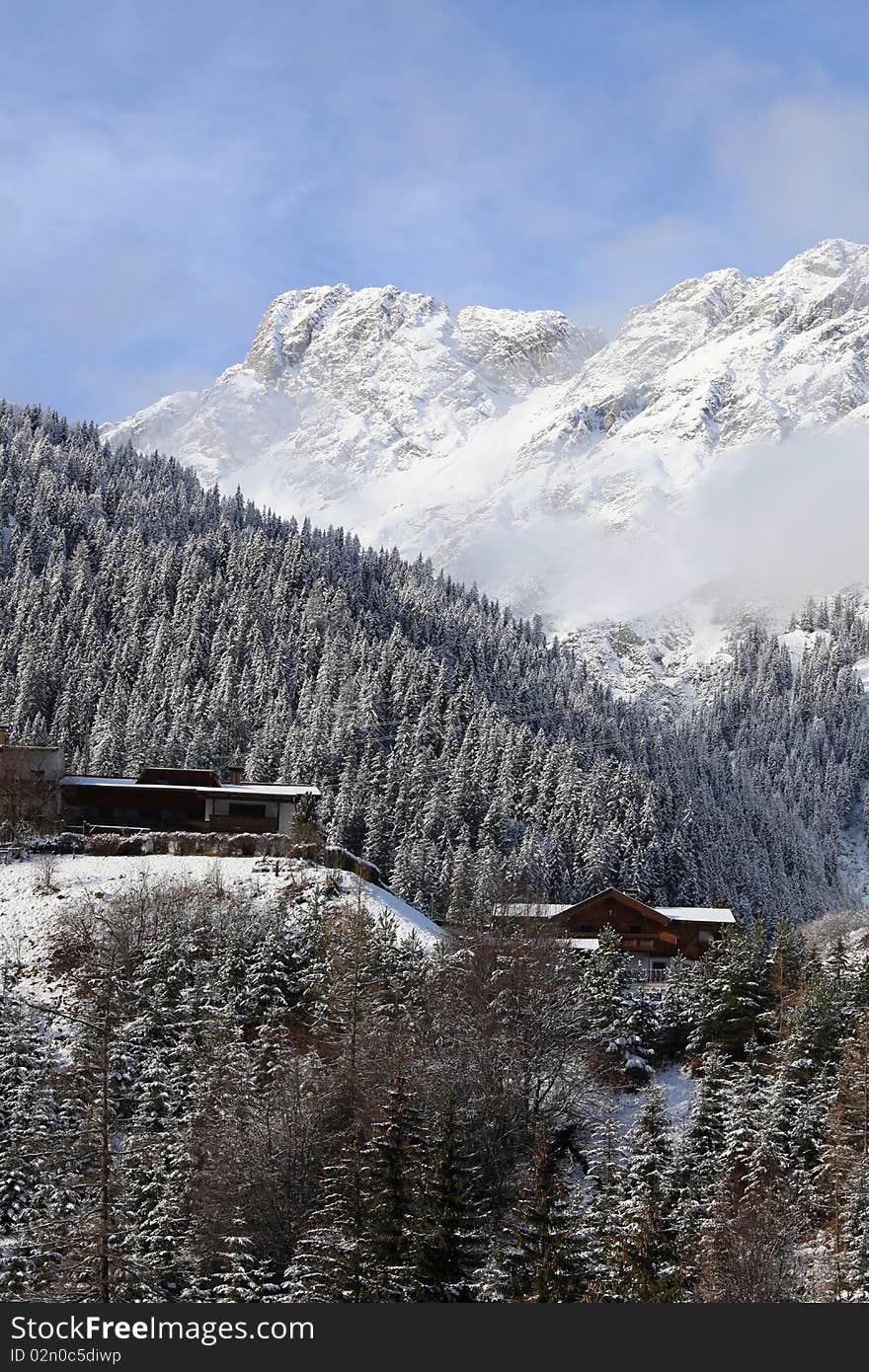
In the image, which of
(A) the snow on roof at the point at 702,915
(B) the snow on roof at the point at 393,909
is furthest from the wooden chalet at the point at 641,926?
(B) the snow on roof at the point at 393,909

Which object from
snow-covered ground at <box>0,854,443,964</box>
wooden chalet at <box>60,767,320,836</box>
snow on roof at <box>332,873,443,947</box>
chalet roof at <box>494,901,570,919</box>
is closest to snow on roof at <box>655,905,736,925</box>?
chalet roof at <box>494,901,570,919</box>

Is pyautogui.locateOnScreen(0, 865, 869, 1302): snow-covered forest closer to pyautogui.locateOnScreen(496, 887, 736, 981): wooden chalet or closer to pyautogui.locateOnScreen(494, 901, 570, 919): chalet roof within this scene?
pyautogui.locateOnScreen(494, 901, 570, 919): chalet roof

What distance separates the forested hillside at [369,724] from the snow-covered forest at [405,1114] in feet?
88.7

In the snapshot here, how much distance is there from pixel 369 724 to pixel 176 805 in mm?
44229

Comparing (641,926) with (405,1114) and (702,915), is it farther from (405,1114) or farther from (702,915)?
(405,1114)

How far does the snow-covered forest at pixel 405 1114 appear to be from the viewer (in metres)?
42.1

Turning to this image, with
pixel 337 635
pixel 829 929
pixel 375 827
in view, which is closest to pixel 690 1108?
pixel 375 827

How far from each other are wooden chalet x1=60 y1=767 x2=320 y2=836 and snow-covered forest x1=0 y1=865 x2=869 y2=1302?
49.2 ft

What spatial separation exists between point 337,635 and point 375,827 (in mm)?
55816

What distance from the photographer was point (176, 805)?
313 feet

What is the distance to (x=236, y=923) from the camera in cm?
7244

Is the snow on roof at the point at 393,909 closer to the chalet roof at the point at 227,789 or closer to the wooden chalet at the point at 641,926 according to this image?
the wooden chalet at the point at 641,926

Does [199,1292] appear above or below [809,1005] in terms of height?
below

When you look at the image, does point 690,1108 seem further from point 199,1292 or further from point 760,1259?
point 199,1292
